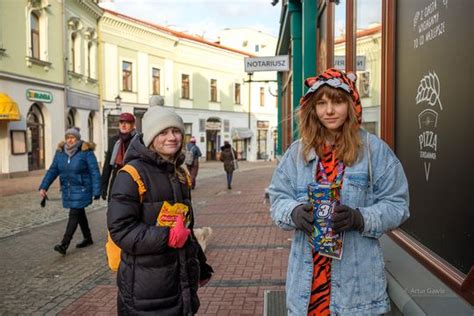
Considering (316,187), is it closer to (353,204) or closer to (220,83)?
(353,204)

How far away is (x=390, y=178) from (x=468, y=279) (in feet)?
1.61

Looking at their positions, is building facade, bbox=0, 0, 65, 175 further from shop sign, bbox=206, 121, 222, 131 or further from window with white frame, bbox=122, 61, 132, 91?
shop sign, bbox=206, 121, 222, 131

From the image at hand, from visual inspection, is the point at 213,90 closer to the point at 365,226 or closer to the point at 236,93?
the point at 236,93

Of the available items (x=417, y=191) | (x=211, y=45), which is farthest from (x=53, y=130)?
(x=417, y=191)

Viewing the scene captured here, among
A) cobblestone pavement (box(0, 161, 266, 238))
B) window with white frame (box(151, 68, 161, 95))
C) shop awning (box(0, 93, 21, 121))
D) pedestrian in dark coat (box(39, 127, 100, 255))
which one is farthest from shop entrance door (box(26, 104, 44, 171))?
pedestrian in dark coat (box(39, 127, 100, 255))

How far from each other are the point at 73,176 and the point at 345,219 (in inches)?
208

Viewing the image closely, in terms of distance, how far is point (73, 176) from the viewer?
639 cm

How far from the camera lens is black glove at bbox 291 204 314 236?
1.95 m

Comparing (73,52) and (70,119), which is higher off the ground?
(73,52)

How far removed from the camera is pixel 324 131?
212cm

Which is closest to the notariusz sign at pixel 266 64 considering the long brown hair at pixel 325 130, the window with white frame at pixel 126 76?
the long brown hair at pixel 325 130

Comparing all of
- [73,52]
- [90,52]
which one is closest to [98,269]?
[73,52]

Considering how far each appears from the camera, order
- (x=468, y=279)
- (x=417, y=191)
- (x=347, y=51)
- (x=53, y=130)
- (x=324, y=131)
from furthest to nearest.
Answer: (x=53, y=130) < (x=347, y=51) < (x=417, y=191) < (x=324, y=131) < (x=468, y=279)

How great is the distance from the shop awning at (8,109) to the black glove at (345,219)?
17587mm
